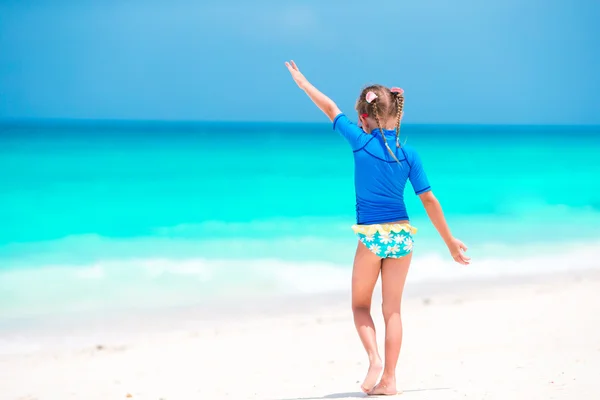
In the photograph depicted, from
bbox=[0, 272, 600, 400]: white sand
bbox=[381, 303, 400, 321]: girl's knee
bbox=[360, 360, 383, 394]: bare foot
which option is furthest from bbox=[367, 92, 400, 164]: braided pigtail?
bbox=[0, 272, 600, 400]: white sand

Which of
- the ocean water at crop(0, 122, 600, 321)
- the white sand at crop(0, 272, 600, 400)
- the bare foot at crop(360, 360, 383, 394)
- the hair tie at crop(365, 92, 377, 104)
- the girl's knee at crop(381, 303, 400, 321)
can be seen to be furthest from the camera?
the ocean water at crop(0, 122, 600, 321)

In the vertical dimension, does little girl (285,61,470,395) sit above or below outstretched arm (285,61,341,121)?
below

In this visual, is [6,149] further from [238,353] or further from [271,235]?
[238,353]

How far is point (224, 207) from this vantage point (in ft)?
48.9

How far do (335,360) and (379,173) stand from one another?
190cm

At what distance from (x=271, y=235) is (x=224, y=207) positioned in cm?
412

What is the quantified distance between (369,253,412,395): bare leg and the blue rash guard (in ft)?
0.73

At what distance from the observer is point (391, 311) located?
10.4 feet

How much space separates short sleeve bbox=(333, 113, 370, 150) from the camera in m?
2.99

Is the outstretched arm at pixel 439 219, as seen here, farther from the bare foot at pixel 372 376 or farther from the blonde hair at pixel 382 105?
the bare foot at pixel 372 376

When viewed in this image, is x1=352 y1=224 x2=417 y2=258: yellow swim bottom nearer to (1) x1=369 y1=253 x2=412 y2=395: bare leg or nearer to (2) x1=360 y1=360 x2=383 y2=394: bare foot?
(1) x1=369 y1=253 x2=412 y2=395: bare leg

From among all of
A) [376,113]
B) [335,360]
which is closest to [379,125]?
[376,113]

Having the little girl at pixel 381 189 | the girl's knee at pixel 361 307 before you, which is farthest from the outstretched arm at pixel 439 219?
the girl's knee at pixel 361 307

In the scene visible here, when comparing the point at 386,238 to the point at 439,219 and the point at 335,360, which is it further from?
the point at 335,360
